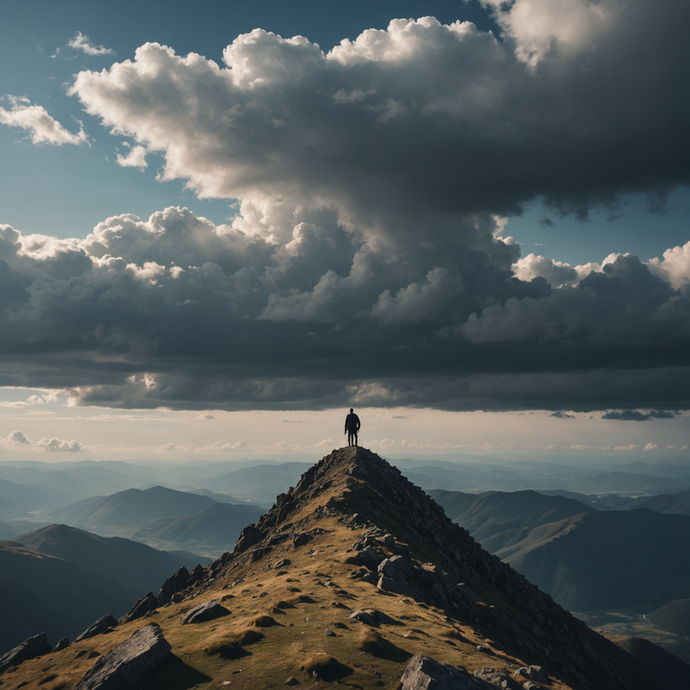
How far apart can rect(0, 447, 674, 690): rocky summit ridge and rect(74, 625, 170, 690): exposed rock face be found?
0.78 feet

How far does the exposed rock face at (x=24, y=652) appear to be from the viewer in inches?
1941

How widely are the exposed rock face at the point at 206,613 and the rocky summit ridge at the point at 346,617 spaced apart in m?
0.11

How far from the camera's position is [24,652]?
5038cm

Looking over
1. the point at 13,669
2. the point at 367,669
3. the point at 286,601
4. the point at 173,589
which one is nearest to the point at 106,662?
the point at 286,601

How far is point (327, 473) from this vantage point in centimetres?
9800

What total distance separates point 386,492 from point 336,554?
38.3 m

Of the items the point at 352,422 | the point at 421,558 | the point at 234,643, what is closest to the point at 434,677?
the point at 234,643

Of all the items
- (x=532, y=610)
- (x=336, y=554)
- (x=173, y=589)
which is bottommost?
(x=532, y=610)

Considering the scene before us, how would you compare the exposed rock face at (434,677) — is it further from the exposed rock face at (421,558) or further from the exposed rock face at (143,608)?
the exposed rock face at (143,608)

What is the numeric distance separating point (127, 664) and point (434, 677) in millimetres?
18321

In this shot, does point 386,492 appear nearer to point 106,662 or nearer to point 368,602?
point 368,602

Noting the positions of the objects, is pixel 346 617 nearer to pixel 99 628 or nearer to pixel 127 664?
pixel 127 664

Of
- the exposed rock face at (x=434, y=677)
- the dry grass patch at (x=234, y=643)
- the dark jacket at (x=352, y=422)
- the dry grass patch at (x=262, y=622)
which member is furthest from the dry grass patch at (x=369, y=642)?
the dark jacket at (x=352, y=422)

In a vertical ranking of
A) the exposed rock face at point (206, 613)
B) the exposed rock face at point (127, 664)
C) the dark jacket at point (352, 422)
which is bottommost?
the exposed rock face at point (206, 613)
